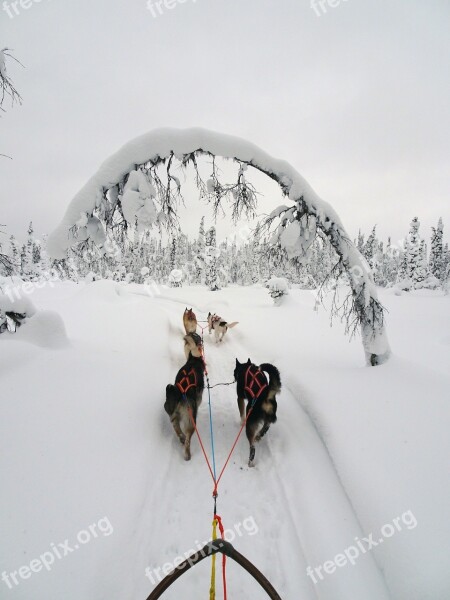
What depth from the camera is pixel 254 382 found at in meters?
3.83

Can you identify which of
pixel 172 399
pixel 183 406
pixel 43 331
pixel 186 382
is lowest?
pixel 183 406

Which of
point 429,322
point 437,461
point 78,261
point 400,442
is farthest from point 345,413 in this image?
point 429,322

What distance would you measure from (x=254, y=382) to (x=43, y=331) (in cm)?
453

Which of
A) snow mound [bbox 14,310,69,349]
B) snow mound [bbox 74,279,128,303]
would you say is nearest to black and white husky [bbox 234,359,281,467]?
snow mound [bbox 14,310,69,349]

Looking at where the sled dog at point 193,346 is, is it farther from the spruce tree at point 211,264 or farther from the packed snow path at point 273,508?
the spruce tree at point 211,264

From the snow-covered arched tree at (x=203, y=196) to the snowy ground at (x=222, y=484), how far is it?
1.78 metres

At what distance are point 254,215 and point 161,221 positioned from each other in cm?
→ 191

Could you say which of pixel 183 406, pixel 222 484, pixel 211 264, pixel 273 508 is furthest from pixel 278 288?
pixel 211 264

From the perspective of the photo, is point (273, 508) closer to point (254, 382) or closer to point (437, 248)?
point (254, 382)

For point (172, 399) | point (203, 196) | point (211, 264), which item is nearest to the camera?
point (172, 399)

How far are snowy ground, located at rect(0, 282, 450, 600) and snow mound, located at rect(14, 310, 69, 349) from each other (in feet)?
0.08

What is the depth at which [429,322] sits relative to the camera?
1352 cm

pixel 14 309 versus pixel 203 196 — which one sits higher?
pixel 203 196

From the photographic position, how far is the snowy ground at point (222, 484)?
223 cm
